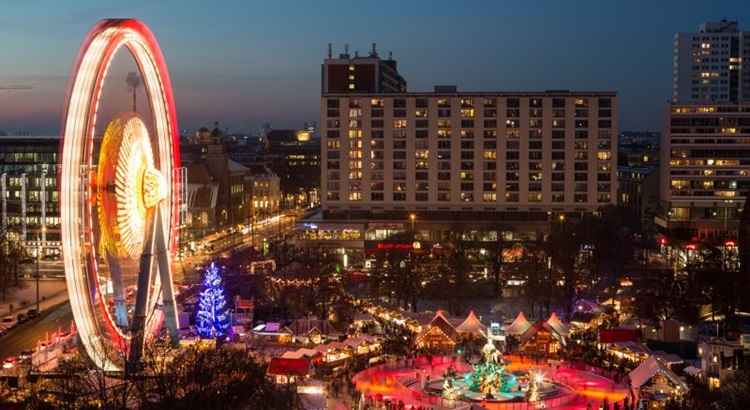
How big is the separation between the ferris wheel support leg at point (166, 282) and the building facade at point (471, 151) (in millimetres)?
41561

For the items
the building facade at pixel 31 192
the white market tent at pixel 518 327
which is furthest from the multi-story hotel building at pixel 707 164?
the building facade at pixel 31 192

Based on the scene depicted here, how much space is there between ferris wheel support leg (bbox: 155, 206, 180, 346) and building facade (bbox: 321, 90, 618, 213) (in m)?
41.6

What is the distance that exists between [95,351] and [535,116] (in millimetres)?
51774

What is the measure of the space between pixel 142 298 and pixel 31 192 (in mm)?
49575

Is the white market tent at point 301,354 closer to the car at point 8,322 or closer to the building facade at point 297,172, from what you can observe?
the car at point 8,322

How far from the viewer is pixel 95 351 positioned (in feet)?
78.0

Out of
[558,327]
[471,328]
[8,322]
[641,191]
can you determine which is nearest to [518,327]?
[558,327]

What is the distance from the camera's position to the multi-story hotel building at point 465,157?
7069cm

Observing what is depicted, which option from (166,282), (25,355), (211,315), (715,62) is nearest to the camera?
(166,282)

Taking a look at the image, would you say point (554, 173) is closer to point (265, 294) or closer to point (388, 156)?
point (388, 156)

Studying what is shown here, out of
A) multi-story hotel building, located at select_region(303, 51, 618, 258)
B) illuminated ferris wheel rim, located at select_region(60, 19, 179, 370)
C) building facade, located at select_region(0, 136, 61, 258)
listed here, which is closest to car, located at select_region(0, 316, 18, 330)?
illuminated ferris wheel rim, located at select_region(60, 19, 179, 370)

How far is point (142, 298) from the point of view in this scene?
89.6 ft

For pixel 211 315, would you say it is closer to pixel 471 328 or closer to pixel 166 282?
pixel 166 282

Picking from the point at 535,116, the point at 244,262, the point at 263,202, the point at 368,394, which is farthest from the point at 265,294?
the point at 263,202
